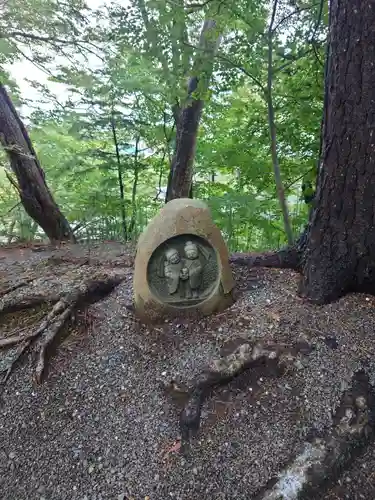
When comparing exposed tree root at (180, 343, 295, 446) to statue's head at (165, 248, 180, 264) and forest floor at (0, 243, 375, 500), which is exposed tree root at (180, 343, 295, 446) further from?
statue's head at (165, 248, 180, 264)

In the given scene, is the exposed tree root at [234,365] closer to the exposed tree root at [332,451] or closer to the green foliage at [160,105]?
the exposed tree root at [332,451]

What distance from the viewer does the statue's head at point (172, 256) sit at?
7.20 ft

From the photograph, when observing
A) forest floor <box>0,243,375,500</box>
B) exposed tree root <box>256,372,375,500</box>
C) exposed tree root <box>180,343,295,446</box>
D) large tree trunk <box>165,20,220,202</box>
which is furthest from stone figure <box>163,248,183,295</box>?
large tree trunk <box>165,20,220,202</box>

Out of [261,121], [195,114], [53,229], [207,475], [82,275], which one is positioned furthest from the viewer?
[53,229]

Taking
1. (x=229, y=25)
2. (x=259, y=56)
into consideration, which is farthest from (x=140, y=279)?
(x=229, y=25)

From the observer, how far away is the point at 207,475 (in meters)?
1.54

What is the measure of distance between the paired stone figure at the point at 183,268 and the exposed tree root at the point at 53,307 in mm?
723

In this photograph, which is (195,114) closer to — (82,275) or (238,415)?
(82,275)

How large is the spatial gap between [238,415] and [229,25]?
301 cm

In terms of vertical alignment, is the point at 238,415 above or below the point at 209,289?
below

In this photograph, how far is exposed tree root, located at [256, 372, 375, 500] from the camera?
1.44 meters

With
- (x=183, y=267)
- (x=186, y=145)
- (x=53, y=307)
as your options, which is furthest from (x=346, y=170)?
(x=186, y=145)

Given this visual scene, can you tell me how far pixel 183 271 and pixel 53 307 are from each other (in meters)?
1.03

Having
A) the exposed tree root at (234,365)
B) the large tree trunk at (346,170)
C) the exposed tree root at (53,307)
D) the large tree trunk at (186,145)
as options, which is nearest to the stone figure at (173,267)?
the exposed tree root at (234,365)
